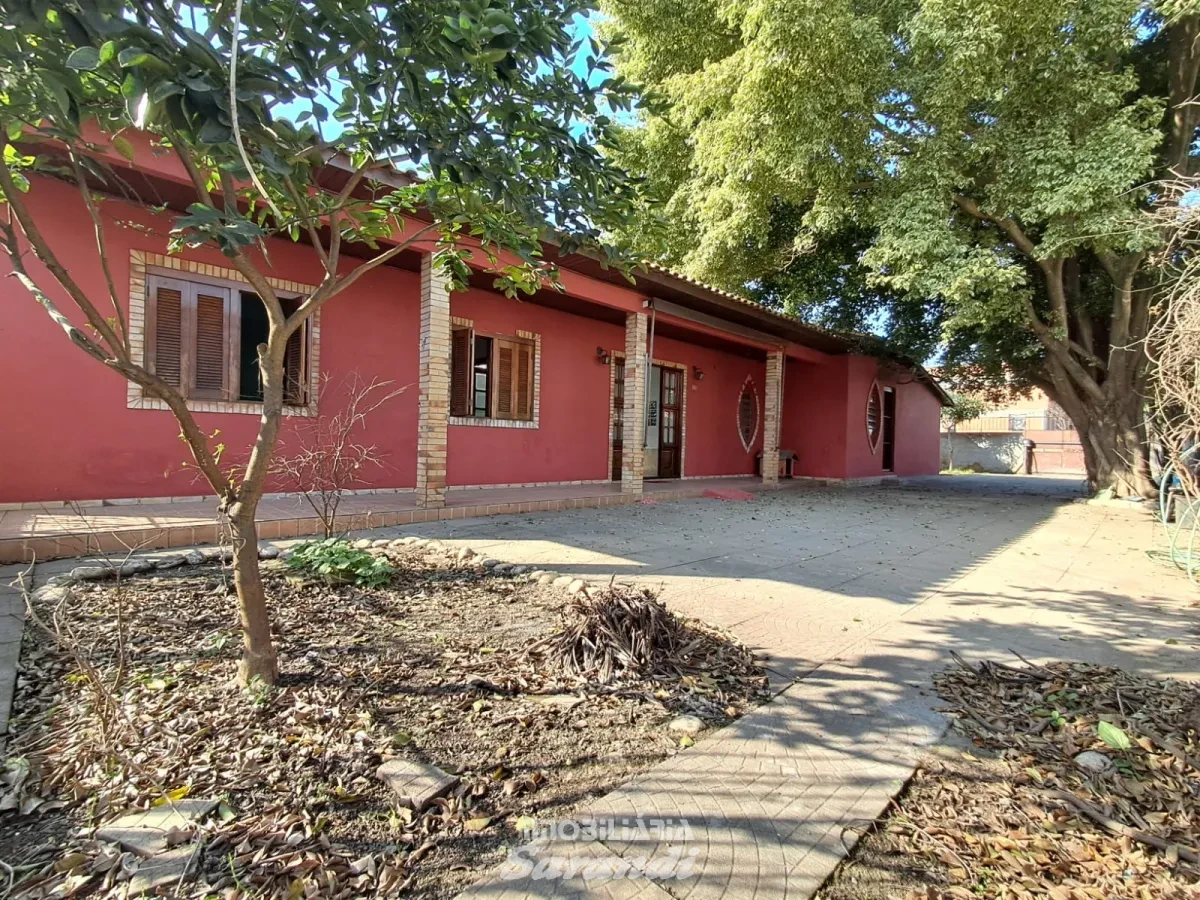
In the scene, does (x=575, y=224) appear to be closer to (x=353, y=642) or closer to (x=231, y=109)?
(x=231, y=109)

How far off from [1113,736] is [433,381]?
5.85 metres

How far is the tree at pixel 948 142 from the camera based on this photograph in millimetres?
7156

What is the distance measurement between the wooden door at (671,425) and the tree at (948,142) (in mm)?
2375

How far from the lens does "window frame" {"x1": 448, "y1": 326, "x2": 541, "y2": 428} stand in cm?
838

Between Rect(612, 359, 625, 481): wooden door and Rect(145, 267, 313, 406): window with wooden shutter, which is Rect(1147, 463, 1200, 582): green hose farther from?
Rect(145, 267, 313, 406): window with wooden shutter

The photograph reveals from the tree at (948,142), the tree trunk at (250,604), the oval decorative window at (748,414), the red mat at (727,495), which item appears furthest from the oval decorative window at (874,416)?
the tree trunk at (250,604)

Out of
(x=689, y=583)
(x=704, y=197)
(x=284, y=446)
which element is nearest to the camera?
(x=689, y=583)

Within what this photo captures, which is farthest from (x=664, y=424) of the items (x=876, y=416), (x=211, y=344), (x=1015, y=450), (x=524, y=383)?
(x=1015, y=450)

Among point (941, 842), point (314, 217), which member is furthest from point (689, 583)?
point (314, 217)

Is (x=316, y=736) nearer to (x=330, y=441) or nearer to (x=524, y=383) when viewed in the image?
(x=330, y=441)

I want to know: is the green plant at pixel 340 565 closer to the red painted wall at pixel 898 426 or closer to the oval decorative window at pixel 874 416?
the red painted wall at pixel 898 426

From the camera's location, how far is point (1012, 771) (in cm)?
211

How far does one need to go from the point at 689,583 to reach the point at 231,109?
3832 mm

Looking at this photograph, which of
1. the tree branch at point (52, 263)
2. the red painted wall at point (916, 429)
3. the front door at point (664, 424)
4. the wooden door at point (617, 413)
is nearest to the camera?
the tree branch at point (52, 263)
